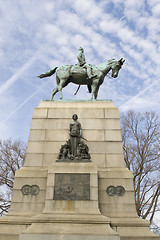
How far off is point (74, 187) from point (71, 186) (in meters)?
0.13

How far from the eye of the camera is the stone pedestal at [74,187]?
7680 millimetres

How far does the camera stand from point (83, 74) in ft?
42.9

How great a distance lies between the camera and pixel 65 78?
12.9m

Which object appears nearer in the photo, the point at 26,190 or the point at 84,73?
the point at 26,190

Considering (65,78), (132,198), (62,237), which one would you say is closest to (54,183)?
(62,237)

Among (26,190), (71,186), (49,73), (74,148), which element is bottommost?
(26,190)

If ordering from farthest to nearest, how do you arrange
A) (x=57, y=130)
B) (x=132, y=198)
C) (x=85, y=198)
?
(x=57, y=130)
(x=132, y=198)
(x=85, y=198)

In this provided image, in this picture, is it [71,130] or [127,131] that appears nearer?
[71,130]

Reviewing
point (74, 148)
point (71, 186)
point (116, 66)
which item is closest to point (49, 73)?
point (116, 66)

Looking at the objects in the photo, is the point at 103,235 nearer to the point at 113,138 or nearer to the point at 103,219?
the point at 103,219

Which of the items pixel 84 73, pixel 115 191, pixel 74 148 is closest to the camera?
pixel 115 191

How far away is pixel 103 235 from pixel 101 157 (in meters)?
3.93

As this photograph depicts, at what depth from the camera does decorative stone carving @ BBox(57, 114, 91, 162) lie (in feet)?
31.2

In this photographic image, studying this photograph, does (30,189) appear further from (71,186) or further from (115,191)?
(115,191)
